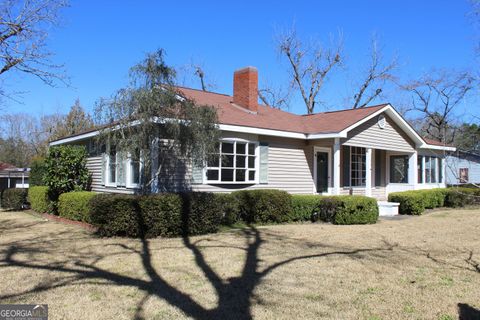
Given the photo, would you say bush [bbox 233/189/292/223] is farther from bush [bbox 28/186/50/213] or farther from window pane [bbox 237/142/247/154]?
bush [bbox 28/186/50/213]

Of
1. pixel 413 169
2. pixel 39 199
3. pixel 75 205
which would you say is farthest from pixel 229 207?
A: pixel 413 169

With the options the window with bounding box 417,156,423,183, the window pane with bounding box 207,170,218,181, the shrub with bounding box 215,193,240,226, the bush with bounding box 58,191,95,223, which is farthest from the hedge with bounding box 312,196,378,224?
the window with bounding box 417,156,423,183

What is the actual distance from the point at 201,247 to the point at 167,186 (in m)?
4.03

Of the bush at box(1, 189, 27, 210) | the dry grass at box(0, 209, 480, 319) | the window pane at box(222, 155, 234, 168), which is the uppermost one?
the window pane at box(222, 155, 234, 168)

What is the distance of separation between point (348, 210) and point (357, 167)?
22.5 feet

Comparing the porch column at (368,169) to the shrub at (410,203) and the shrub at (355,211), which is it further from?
the shrub at (355,211)

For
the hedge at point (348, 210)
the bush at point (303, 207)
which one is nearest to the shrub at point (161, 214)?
the bush at point (303, 207)

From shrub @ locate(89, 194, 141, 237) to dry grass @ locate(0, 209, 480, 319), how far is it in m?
0.39

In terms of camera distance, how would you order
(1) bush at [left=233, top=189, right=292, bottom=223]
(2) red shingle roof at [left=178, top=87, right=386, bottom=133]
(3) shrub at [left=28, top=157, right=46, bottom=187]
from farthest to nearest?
(3) shrub at [left=28, top=157, right=46, bottom=187] < (2) red shingle roof at [left=178, top=87, right=386, bottom=133] < (1) bush at [left=233, top=189, right=292, bottom=223]

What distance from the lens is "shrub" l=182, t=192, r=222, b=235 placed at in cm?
1032

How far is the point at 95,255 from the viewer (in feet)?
26.0

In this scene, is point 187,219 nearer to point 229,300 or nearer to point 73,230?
point 73,230

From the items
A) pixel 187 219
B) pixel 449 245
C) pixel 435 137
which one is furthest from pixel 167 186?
pixel 435 137

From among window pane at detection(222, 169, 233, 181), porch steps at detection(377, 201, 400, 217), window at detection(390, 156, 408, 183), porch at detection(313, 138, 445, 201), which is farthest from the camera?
window at detection(390, 156, 408, 183)
